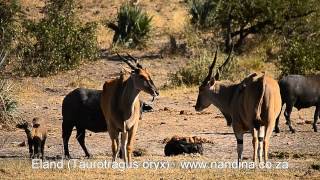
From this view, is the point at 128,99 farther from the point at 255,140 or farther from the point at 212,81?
the point at 255,140

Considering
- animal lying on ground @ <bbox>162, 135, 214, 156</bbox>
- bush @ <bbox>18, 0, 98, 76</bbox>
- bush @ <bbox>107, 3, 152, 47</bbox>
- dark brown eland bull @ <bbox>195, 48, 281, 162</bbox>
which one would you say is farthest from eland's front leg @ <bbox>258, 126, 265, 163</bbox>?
bush @ <bbox>107, 3, 152, 47</bbox>

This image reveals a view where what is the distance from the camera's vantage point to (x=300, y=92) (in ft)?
57.1

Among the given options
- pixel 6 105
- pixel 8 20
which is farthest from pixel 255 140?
pixel 8 20

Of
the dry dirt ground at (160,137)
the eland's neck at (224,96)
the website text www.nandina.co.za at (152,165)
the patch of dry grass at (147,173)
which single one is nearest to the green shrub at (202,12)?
the dry dirt ground at (160,137)

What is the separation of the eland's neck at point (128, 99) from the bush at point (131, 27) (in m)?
18.8

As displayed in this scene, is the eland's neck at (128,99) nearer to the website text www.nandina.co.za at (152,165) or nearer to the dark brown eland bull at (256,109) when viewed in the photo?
the website text www.nandina.co.za at (152,165)

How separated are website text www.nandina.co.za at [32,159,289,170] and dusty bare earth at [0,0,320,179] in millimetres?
213

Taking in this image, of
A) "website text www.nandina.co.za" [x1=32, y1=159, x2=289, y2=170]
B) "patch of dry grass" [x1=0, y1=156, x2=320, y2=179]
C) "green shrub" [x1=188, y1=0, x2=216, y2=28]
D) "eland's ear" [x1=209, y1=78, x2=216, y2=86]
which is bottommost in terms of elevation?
"website text www.nandina.co.za" [x1=32, y1=159, x2=289, y2=170]

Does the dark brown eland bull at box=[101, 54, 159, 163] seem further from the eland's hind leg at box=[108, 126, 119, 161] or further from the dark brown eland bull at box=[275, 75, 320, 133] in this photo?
the dark brown eland bull at box=[275, 75, 320, 133]

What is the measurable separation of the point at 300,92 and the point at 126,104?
261 inches

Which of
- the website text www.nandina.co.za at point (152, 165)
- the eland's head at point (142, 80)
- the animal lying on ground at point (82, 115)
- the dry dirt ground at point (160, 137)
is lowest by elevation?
the dry dirt ground at point (160, 137)

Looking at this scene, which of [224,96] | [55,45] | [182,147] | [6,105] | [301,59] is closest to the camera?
[224,96]

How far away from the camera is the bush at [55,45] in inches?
1056

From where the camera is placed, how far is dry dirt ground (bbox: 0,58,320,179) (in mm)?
11523
